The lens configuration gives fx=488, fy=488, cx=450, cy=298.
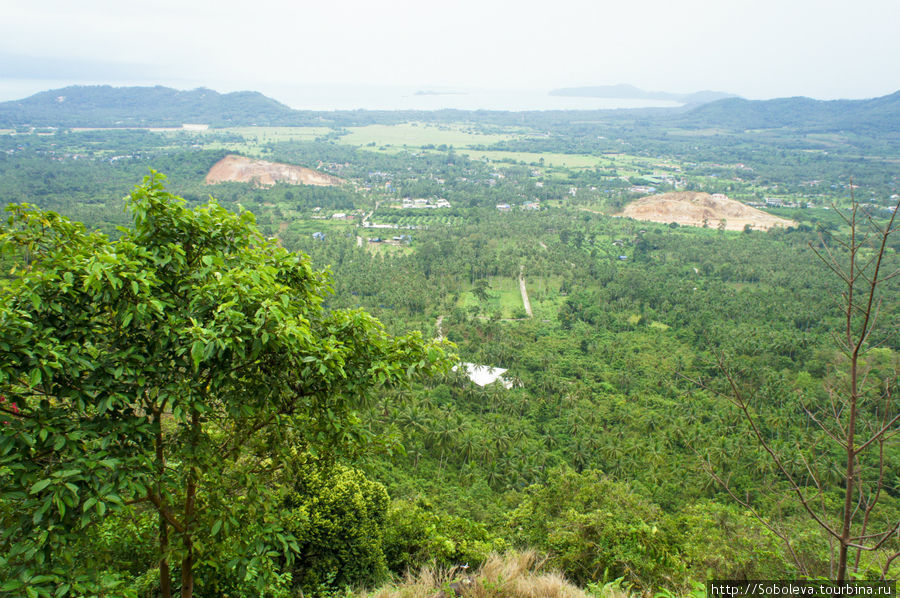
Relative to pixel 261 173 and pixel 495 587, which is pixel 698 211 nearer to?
pixel 261 173

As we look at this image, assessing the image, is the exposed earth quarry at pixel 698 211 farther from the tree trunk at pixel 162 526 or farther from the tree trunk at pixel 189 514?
the tree trunk at pixel 162 526

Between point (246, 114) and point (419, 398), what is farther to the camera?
point (246, 114)

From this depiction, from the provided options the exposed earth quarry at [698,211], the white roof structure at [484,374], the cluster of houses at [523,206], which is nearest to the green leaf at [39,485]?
the white roof structure at [484,374]

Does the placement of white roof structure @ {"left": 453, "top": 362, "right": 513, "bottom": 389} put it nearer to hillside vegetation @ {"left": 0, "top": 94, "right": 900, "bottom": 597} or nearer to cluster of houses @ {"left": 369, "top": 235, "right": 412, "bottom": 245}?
hillside vegetation @ {"left": 0, "top": 94, "right": 900, "bottom": 597}

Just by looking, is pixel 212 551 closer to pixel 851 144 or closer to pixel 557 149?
pixel 557 149

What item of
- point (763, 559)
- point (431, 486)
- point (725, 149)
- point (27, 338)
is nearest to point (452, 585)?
point (27, 338)

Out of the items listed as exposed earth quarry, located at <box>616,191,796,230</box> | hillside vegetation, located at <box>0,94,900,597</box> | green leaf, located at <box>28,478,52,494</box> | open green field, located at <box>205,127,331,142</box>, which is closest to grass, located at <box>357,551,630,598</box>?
hillside vegetation, located at <box>0,94,900,597</box>

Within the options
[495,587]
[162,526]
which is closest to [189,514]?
[162,526]
